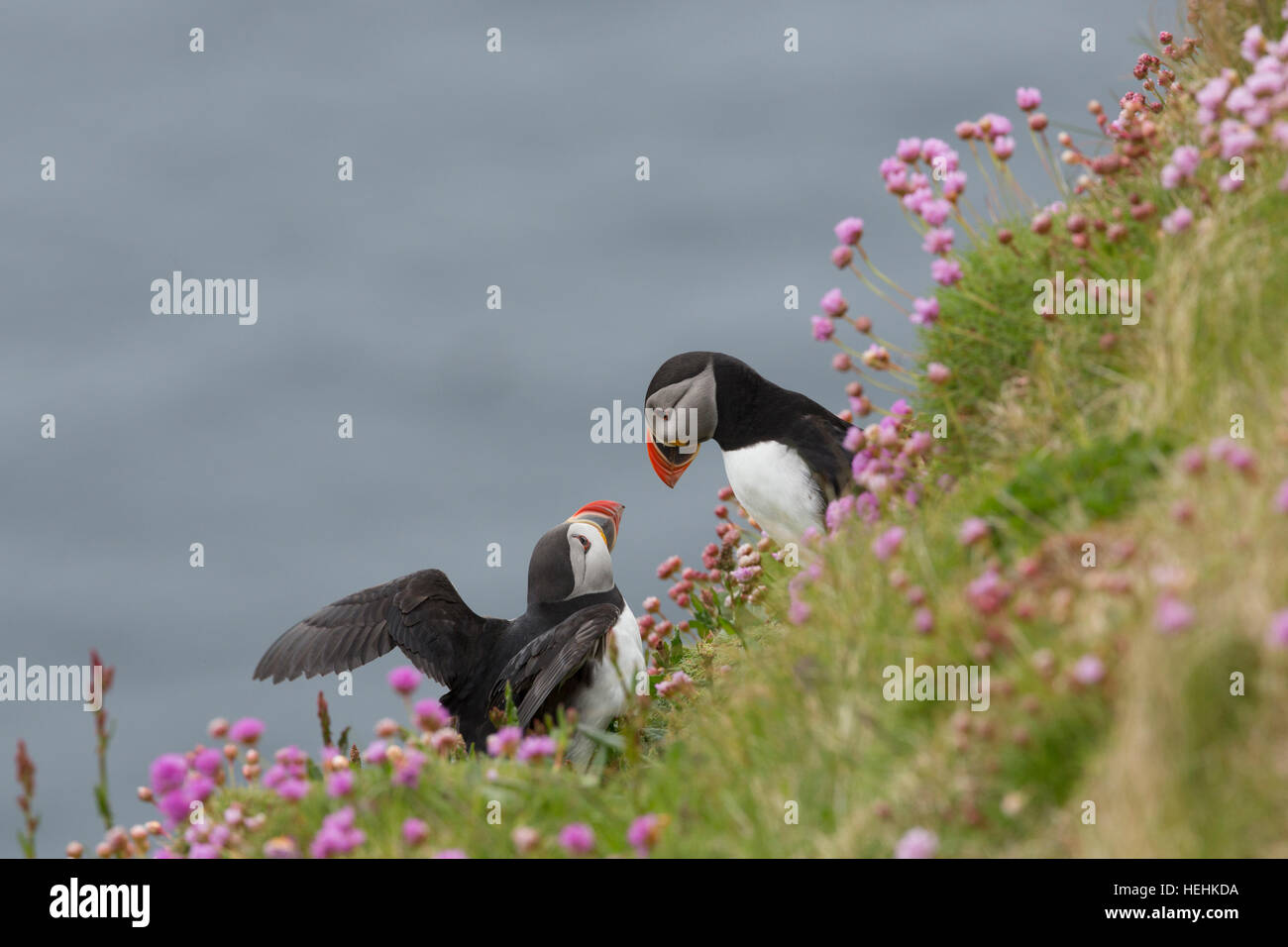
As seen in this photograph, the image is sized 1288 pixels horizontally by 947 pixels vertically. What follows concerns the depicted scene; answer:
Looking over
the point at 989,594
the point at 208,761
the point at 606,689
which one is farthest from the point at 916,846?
the point at 606,689

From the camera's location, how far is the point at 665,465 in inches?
410

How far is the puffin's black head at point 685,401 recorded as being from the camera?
9805 millimetres

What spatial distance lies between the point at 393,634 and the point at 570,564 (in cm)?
137

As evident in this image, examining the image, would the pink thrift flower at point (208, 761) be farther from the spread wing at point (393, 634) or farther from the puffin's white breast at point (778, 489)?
the puffin's white breast at point (778, 489)

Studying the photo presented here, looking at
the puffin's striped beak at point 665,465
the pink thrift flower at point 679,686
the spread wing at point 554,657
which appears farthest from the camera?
the puffin's striped beak at point 665,465

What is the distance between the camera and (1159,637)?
391cm

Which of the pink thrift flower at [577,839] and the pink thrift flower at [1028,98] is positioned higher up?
the pink thrift flower at [1028,98]

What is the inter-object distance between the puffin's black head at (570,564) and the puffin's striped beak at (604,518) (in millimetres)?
63

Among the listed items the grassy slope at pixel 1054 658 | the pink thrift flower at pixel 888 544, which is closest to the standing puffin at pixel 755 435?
the grassy slope at pixel 1054 658

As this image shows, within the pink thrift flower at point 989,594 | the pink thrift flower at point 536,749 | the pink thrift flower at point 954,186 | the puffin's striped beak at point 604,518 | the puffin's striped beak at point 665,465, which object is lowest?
the pink thrift flower at point 536,749

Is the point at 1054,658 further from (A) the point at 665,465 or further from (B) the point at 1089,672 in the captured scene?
(A) the point at 665,465
